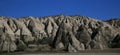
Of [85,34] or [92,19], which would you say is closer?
[85,34]

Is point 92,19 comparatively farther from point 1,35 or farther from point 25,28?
point 1,35

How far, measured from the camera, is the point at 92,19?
535 ft

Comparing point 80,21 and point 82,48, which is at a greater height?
point 80,21

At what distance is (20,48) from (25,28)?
2302 inches

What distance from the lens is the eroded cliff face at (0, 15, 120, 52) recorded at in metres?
67.4

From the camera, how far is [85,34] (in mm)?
71375

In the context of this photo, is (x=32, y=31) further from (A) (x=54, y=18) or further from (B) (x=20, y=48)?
(B) (x=20, y=48)

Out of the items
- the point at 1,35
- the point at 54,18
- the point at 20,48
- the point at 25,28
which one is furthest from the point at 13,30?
the point at 20,48

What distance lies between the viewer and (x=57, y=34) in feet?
236

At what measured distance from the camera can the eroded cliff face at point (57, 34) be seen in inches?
2653

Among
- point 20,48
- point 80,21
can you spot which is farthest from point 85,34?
point 80,21

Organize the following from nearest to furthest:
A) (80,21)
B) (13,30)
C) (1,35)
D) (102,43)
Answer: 1. (102,43)
2. (1,35)
3. (13,30)
4. (80,21)

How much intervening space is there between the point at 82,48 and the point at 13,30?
71192 mm

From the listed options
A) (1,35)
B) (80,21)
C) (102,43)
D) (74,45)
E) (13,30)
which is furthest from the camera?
(80,21)
